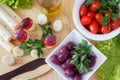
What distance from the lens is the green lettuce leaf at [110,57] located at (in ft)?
4.31

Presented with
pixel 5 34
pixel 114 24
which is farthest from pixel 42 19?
pixel 114 24

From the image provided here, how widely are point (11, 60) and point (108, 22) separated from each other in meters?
0.39

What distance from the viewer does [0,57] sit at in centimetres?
137

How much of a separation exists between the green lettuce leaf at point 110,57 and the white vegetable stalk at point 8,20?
327 millimetres

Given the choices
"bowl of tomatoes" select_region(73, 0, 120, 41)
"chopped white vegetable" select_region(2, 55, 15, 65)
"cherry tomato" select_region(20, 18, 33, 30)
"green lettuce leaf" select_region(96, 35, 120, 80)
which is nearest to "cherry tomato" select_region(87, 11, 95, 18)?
"bowl of tomatoes" select_region(73, 0, 120, 41)

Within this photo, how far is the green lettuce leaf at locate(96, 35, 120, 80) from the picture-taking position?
1314mm

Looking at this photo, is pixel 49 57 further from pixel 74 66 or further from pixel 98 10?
pixel 98 10

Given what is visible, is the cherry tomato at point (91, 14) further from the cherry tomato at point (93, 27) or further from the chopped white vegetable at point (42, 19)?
the chopped white vegetable at point (42, 19)

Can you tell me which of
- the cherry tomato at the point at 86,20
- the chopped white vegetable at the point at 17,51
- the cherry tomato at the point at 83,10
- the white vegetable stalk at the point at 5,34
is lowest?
the chopped white vegetable at the point at 17,51

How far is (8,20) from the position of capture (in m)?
1.38

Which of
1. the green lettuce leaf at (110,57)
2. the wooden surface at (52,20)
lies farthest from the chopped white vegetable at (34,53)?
the green lettuce leaf at (110,57)

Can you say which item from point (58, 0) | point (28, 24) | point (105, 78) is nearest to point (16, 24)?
point (28, 24)

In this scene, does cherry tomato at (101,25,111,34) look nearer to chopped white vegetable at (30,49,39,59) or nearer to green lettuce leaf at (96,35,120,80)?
green lettuce leaf at (96,35,120,80)

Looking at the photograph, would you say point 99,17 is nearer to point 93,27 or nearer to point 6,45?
point 93,27
